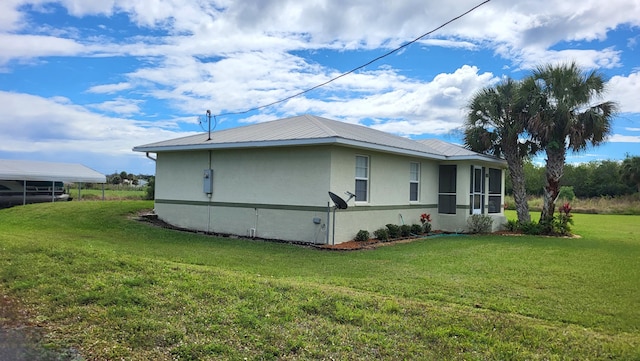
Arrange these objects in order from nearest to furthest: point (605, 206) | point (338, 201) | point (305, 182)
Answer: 1. point (338, 201)
2. point (305, 182)
3. point (605, 206)

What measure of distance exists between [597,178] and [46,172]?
56.7 m

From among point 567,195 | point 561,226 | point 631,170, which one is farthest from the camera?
point 631,170

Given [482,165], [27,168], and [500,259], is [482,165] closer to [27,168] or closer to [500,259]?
[500,259]

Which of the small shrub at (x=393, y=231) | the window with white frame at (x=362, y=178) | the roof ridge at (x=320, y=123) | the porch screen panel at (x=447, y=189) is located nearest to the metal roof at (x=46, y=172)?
the roof ridge at (x=320, y=123)

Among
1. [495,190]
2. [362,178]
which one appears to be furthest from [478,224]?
[362,178]

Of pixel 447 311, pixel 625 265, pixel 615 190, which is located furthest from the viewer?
pixel 615 190

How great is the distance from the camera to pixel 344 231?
1396 cm

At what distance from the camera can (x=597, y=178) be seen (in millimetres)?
56594

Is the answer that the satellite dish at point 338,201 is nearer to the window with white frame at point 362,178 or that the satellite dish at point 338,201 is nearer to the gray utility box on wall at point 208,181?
the window with white frame at point 362,178

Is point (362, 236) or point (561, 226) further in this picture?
point (561, 226)

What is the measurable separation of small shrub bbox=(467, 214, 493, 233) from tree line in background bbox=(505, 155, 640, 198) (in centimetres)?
3145

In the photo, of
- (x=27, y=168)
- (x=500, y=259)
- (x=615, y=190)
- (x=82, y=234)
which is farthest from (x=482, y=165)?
(x=615, y=190)

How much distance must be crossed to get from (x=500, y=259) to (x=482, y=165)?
30.8 feet

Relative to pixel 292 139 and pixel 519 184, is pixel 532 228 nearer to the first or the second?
pixel 519 184
